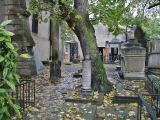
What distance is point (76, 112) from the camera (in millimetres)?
5035

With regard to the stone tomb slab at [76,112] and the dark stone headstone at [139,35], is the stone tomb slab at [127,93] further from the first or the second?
the dark stone headstone at [139,35]

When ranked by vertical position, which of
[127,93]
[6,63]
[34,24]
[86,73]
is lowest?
[127,93]

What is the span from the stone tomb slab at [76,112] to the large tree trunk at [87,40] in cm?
212

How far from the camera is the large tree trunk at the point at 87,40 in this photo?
7.35 meters

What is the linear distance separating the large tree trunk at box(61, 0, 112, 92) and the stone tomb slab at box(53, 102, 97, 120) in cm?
212

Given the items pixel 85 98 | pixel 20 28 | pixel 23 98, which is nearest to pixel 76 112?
pixel 85 98

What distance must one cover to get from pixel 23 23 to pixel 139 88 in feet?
22.7

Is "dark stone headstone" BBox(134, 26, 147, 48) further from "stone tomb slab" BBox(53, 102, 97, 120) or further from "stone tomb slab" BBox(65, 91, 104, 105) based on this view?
"stone tomb slab" BBox(53, 102, 97, 120)

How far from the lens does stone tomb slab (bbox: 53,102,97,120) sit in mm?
4680

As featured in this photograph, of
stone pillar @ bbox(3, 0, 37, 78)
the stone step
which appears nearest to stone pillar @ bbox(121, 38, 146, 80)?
the stone step

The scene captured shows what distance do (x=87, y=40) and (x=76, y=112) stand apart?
10.5 ft

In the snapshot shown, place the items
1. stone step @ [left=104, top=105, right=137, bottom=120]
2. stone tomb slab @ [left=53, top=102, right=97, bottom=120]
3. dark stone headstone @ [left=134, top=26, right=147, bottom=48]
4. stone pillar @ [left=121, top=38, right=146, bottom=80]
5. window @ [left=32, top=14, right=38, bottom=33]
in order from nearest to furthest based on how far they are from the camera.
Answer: stone tomb slab @ [left=53, top=102, right=97, bottom=120] → stone step @ [left=104, top=105, right=137, bottom=120] → stone pillar @ [left=121, top=38, right=146, bottom=80] → dark stone headstone @ [left=134, top=26, right=147, bottom=48] → window @ [left=32, top=14, right=38, bottom=33]

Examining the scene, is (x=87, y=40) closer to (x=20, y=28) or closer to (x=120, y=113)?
(x=120, y=113)

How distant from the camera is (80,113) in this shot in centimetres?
497
